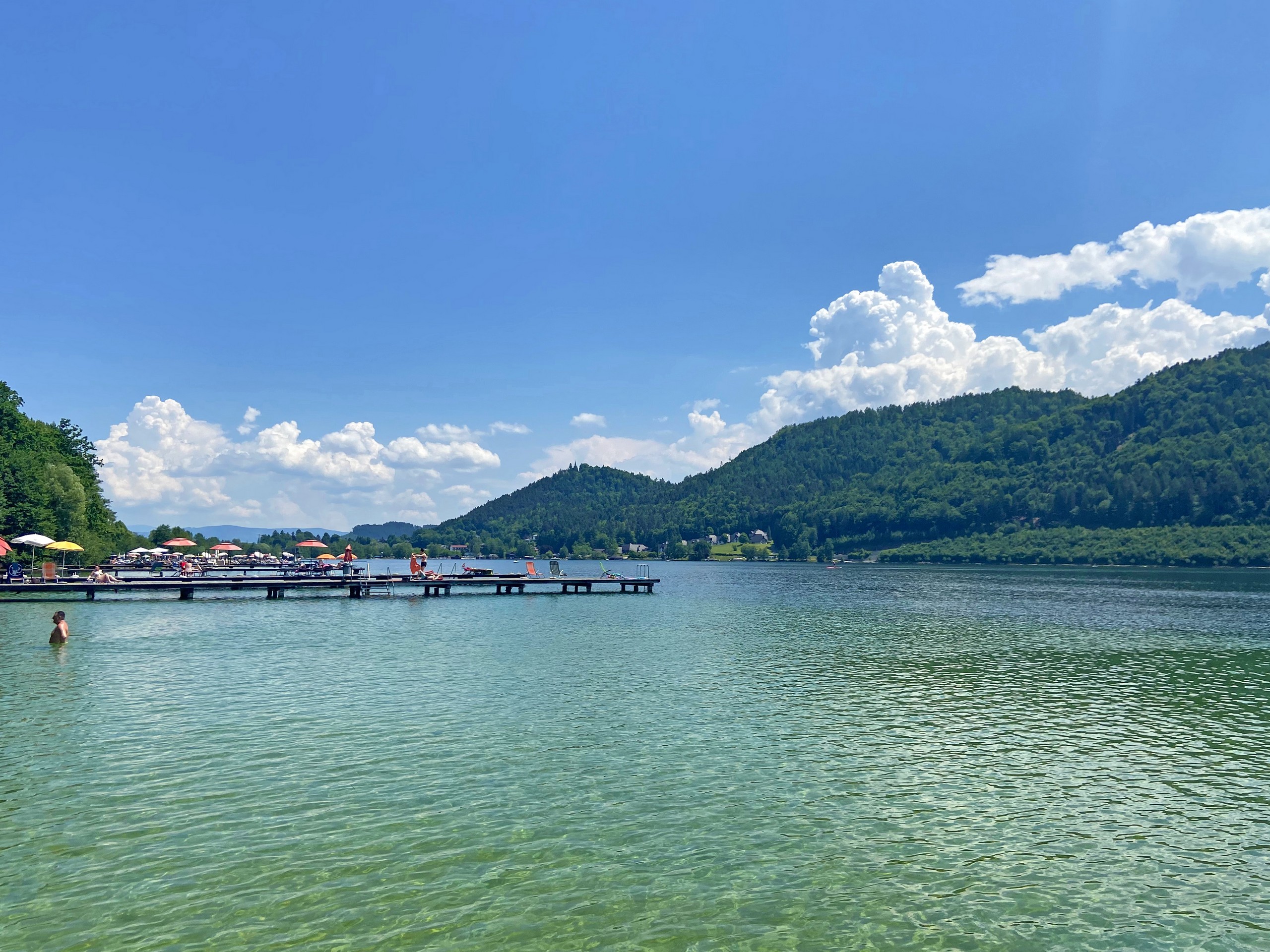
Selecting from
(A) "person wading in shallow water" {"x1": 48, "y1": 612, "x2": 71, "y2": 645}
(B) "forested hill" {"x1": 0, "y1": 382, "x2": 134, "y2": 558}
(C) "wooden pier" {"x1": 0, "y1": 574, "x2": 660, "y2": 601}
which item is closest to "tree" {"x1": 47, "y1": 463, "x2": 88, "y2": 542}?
(B) "forested hill" {"x1": 0, "y1": 382, "x2": 134, "y2": 558}

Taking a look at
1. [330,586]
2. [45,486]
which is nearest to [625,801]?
[330,586]

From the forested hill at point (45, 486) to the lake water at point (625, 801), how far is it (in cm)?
6019

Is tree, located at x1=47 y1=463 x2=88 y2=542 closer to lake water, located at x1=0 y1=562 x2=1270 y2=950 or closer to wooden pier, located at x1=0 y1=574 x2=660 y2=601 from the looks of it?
wooden pier, located at x1=0 y1=574 x2=660 y2=601

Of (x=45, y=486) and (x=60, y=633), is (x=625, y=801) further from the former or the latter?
(x=45, y=486)

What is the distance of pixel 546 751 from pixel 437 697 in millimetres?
9892

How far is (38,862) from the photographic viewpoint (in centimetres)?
1541

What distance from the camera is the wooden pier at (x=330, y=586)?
7456 cm

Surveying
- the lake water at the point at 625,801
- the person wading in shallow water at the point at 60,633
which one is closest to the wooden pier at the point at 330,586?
the person wading in shallow water at the point at 60,633

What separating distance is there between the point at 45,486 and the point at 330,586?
4039 cm

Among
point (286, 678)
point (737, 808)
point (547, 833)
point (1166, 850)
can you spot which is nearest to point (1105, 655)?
point (1166, 850)

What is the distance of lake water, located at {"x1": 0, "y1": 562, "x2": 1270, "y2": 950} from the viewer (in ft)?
44.5

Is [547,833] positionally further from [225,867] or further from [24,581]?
[24,581]

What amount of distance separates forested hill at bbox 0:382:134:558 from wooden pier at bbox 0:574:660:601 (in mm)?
13267

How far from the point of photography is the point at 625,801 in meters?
19.6
